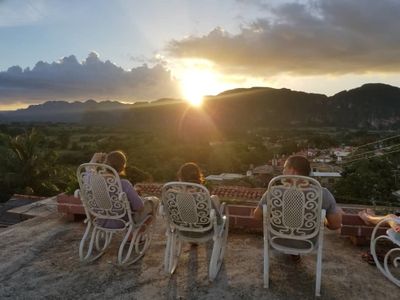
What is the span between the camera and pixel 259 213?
328 centimetres

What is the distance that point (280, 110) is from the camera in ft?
216

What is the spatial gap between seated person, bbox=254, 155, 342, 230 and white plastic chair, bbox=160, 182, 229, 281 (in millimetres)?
403

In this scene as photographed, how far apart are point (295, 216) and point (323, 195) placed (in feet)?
1.16

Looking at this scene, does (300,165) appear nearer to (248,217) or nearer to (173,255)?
(173,255)

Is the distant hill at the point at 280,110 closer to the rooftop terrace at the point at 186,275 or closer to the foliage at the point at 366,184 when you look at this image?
the foliage at the point at 366,184

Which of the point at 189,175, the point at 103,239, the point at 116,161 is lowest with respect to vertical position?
the point at 103,239

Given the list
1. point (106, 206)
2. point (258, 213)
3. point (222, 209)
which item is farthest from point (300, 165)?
point (106, 206)

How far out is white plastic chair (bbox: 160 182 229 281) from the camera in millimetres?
3230

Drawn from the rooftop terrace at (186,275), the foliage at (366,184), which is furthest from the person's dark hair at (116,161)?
the foliage at (366,184)

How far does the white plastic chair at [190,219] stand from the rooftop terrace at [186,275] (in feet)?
0.59

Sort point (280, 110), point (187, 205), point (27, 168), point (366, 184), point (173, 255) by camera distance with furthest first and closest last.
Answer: point (280, 110) → point (366, 184) → point (27, 168) → point (173, 255) → point (187, 205)

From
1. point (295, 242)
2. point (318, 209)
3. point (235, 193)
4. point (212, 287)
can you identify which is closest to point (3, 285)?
point (212, 287)

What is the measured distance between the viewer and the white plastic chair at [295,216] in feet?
9.65

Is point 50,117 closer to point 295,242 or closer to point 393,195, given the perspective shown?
point 393,195
